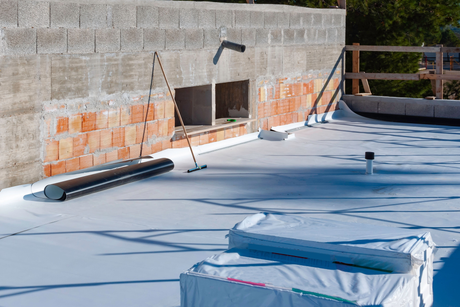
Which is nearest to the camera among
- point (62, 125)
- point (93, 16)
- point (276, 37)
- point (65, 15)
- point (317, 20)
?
point (65, 15)

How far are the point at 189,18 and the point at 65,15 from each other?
2.91m

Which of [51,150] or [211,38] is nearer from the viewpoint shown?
[51,150]

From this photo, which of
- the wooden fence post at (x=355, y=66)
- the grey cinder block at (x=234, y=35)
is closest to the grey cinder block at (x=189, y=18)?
the grey cinder block at (x=234, y=35)

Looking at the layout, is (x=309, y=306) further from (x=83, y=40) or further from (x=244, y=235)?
(x=83, y=40)

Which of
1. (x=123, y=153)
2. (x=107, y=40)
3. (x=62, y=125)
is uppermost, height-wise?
(x=107, y=40)

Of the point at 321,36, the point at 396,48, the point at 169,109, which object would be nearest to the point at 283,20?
the point at 321,36

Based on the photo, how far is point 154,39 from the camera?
10477 millimetres

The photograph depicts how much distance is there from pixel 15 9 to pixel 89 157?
2541 millimetres

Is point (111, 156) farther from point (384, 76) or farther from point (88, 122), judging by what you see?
point (384, 76)

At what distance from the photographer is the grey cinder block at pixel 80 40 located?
29.6ft

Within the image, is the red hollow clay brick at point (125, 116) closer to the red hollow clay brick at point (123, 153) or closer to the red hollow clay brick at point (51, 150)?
the red hollow clay brick at point (123, 153)

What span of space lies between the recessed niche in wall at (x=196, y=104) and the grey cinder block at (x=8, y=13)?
4.60m

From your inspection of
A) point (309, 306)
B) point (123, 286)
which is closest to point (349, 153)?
point (123, 286)

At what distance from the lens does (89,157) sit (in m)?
9.54
